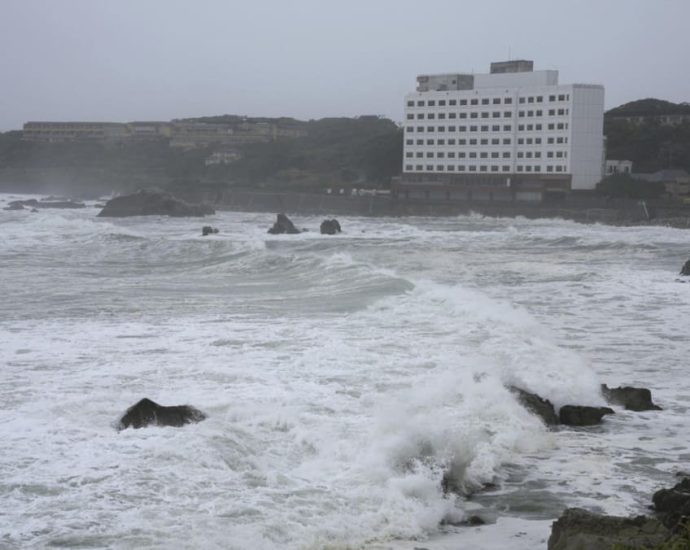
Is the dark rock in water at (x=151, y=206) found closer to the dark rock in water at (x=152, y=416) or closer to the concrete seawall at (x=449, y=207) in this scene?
the concrete seawall at (x=449, y=207)

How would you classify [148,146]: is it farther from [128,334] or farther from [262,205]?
[128,334]

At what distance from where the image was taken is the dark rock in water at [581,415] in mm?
9570

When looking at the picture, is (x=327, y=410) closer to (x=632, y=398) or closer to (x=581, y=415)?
(x=581, y=415)

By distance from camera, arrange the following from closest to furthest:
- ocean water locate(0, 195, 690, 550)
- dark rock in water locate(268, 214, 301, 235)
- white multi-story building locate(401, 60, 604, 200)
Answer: ocean water locate(0, 195, 690, 550) → dark rock in water locate(268, 214, 301, 235) → white multi-story building locate(401, 60, 604, 200)

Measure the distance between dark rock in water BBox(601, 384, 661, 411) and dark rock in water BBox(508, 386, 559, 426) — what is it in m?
0.75

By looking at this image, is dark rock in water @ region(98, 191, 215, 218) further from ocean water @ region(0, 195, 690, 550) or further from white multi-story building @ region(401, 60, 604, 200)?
ocean water @ region(0, 195, 690, 550)

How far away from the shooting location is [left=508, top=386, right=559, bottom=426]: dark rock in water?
9703 mm

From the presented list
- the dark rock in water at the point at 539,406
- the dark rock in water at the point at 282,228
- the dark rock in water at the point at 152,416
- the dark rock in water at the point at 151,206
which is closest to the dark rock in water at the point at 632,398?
the dark rock in water at the point at 539,406

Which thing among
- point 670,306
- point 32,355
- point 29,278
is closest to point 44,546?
point 32,355

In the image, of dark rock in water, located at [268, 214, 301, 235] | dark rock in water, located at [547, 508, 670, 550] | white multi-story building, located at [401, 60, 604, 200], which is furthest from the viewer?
white multi-story building, located at [401, 60, 604, 200]

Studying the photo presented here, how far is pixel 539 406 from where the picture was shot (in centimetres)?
988

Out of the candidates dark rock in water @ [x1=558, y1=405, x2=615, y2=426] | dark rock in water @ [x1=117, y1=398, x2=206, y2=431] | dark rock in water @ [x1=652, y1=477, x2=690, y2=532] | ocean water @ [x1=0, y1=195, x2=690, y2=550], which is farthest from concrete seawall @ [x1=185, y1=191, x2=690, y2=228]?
dark rock in water @ [x1=652, y1=477, x2=690, y2=532]

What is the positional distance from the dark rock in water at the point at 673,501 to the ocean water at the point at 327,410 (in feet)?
0.84

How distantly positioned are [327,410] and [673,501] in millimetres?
3597
